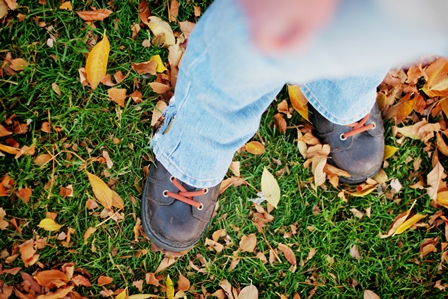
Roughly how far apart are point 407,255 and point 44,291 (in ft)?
4.48

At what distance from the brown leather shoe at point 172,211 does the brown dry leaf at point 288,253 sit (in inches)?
13.2

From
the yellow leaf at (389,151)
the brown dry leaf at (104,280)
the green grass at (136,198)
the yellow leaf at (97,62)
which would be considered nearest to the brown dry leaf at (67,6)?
the green grass at (136,198)

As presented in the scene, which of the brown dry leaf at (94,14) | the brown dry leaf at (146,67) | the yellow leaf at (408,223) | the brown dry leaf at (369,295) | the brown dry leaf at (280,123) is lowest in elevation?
the brown dry leaf at (369,295)

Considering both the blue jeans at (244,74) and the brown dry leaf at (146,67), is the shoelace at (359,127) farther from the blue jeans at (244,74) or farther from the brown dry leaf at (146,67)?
the brown dry leaf at (146,67)

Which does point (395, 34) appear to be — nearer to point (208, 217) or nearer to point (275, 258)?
point (208, 217)

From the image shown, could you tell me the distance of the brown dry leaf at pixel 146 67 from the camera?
1557mm

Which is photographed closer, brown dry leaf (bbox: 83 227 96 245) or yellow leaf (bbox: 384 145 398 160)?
brown dry leaf (bbox: 83 227 96 245)

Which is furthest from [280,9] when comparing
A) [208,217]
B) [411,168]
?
[411,168]

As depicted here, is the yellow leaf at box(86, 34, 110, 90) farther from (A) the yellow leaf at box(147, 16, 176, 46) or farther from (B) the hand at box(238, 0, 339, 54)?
(B) the hand at box(238, 0, 339, 54)

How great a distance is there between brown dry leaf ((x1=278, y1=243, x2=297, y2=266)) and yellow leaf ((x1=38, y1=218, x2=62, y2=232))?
822 mm

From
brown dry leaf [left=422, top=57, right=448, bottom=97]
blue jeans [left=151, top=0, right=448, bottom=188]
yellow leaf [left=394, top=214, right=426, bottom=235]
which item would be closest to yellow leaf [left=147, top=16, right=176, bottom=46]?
blue jeans [left=151, top=0, right=448, bottom=188]

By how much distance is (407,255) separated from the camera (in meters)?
1.66

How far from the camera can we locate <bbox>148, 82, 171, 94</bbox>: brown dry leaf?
1561mm

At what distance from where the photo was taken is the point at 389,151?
1673 millimetres
